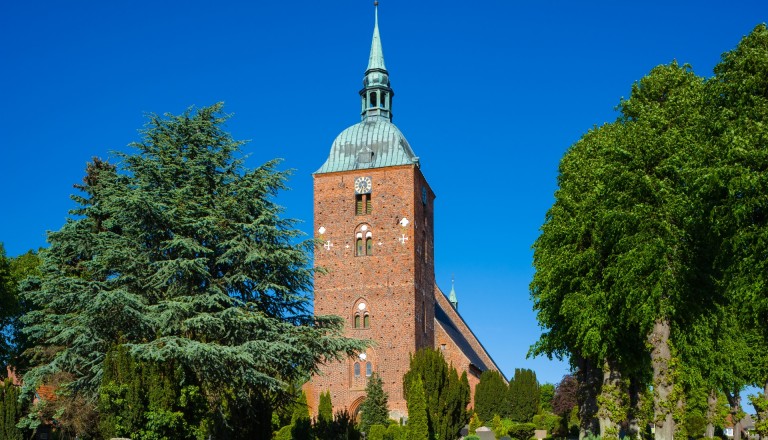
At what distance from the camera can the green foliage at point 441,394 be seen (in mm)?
44312

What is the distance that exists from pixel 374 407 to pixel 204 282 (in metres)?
29.3

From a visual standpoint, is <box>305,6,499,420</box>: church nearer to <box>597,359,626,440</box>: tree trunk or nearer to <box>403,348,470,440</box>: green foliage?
<box>403,348,470,440</box>: green foliage

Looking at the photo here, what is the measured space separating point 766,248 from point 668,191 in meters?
4.88

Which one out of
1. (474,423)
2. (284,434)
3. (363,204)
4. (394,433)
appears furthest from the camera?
(363,204)

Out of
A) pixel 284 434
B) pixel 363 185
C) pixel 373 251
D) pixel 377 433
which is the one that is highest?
pixel 363 185

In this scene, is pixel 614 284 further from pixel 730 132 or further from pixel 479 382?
pixel 479 382

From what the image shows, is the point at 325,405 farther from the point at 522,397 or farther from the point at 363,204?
the point at 522,397

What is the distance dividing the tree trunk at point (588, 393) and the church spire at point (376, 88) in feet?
97.0

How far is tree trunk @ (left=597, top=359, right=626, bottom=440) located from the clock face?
29.4 m

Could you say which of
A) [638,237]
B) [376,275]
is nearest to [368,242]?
[376,275]

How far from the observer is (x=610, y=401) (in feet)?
87.6

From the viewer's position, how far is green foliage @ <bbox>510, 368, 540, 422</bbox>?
61.6m

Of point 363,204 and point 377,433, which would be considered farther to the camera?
point 363,204

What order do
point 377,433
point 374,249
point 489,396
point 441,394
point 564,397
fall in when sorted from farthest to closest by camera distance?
point 564,397, point 489,396, point 374,249, point 441,394, point 377,433
